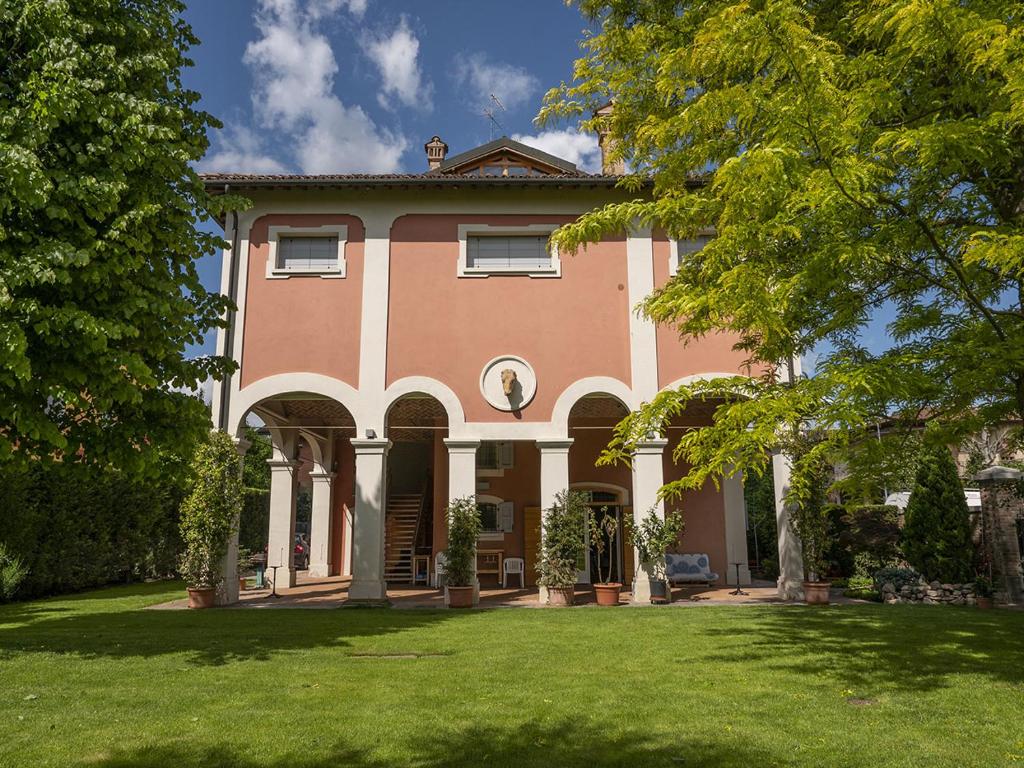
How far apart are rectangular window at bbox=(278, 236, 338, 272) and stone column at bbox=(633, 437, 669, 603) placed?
288 inches

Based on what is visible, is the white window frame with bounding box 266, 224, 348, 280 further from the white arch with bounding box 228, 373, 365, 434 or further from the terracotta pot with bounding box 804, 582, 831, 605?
the terracotta pot with bounding box 804, 582, 831, 605

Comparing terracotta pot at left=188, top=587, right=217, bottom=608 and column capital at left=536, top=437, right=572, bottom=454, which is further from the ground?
column capital at left=536, top=437, right=572, bottom=454

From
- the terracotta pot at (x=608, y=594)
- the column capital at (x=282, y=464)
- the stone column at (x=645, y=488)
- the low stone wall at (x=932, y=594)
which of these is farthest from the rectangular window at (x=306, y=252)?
the low stone wall at (x=932, y=594)

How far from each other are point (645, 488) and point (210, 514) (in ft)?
26.2

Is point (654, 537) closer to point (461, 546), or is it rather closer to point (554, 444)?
point (554, 444)

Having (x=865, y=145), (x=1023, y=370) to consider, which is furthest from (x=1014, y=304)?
(x=865, y=145)

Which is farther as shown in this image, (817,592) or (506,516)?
(506,516)

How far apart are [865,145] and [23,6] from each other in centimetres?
775

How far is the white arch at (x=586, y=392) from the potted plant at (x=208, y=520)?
244 inches

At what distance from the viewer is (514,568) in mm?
17234

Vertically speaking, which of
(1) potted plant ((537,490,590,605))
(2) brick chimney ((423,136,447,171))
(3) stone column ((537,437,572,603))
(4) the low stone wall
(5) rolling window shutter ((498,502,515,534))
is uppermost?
(2) brick chimney ((423,136,447,171))

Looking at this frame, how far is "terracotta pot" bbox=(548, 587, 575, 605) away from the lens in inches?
525

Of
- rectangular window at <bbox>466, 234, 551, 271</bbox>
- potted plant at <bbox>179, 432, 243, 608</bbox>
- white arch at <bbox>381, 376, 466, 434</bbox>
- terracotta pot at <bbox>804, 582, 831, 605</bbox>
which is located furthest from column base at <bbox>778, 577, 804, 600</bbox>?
potted plant at <bbox>179, 432, 243, 608</bbox>

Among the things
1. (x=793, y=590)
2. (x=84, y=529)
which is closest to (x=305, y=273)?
(x=84, y=529)
